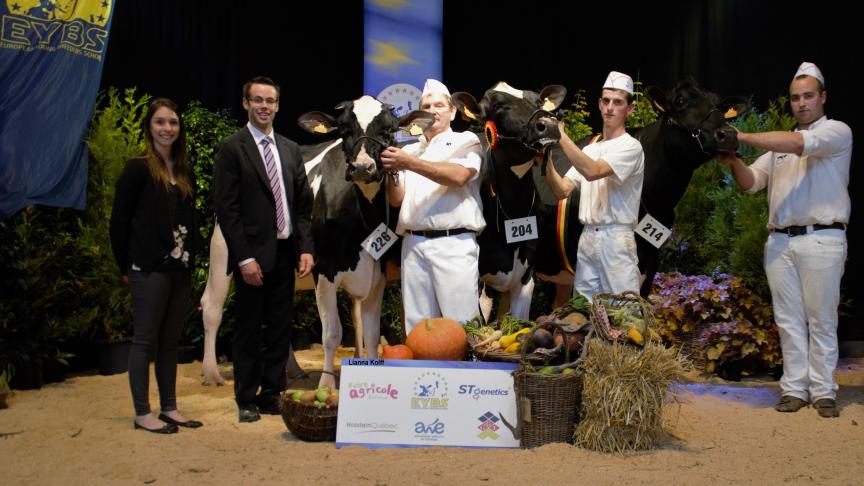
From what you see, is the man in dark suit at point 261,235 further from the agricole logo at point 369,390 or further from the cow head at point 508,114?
the cow head at point 508,114

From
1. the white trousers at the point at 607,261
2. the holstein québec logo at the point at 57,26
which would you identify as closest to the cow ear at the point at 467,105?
the white trousers at the point at 607,261

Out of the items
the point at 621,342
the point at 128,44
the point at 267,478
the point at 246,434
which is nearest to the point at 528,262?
the point at 621,342

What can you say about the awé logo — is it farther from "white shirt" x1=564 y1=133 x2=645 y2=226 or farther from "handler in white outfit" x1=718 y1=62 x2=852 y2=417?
"handler in white outfit" x1=718 y1=62 x2=852 y2=417

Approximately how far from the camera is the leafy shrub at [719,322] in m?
5.70

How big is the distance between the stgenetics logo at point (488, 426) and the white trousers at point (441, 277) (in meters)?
0.69

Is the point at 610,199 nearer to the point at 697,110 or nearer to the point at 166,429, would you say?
the point at 697,110

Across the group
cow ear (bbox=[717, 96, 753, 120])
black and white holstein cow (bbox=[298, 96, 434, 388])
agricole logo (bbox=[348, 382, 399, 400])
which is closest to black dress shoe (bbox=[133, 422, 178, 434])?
black and white holstein cow (bbox=[298, 96, 434, 388])

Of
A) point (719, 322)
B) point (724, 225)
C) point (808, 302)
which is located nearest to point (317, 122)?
point (808, 302)

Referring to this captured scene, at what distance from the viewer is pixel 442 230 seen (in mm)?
4129

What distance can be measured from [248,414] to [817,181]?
348 centimetres

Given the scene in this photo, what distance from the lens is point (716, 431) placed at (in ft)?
13.3

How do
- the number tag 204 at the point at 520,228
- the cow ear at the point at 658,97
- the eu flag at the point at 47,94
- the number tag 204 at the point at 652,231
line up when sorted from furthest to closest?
the eu flag at the point at 47,94 < the cow ear at the point at 658,97 < the number tag 204 at the point at 652,231 < the number tag 204 at the point at 520,228

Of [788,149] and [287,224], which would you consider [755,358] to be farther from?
[287,224]

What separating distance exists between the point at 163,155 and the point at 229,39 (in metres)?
3.90
